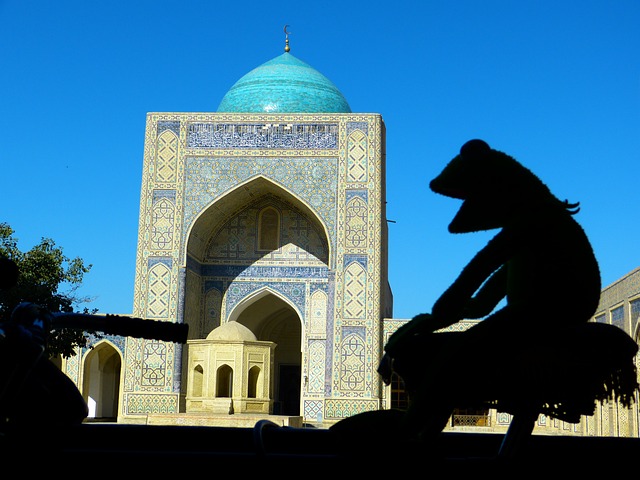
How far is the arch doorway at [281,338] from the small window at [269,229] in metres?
1.16

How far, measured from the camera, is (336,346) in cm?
1652

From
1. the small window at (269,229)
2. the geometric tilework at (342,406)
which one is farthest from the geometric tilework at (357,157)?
the geometric tilework at (342,406)

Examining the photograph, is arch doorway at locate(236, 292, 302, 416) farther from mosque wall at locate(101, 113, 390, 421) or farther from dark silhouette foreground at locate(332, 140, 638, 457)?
dark silhouette foreground at locate(332, 140, 638, 457)

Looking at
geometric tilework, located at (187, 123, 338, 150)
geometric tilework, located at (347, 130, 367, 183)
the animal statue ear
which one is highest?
geometric tilework, located at (187, 123, 338, 150)

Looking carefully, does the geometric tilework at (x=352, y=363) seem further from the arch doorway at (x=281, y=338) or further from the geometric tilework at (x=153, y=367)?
the geometric tilework at (x=153, y=367)

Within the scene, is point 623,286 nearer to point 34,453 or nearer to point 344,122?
point 344,122

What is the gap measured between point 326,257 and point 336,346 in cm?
221

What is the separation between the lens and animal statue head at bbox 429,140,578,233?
1.54 meters

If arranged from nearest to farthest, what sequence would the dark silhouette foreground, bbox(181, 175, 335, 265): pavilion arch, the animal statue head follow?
the dark silhouette foreground < the animal statue head < bbox(181, 175, 335, 265): pavilion arch

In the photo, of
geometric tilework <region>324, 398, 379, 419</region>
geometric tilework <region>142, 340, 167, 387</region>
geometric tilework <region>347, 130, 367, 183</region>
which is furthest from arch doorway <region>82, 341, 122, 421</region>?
geometric tilework <region>347, 130, 367, 183</region>

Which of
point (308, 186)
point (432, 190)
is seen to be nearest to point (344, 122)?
point (308, 186)

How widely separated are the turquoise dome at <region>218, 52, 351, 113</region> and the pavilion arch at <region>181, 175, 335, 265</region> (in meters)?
1.95

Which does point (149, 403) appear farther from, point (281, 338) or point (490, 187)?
point (490, 187)

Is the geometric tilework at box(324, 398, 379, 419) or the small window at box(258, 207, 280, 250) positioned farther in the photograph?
the small window at box(258, 207, 280, 250)
